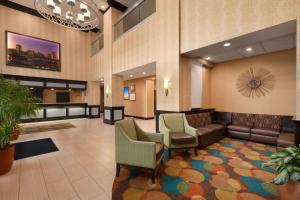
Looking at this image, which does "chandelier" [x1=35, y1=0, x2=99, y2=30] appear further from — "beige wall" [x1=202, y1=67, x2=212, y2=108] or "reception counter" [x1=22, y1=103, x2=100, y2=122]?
"reception counter" [x1=22, y1=103, x2=100, y2=122]

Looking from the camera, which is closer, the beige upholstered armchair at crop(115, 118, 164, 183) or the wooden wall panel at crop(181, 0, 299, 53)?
the beige upholstered armchair at crop(115, 118, 164, 183)

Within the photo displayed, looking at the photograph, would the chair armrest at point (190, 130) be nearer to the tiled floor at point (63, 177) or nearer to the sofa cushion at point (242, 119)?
the tiled floor at point (63, 177)

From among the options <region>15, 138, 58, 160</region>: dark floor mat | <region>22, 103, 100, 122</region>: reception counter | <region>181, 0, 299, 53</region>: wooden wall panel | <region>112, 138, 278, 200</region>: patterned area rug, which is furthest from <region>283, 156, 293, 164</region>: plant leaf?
<region>22, 103, 100, 122</region>: reception counter

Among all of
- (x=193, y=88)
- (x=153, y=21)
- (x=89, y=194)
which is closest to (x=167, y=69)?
(x=193, y=88)

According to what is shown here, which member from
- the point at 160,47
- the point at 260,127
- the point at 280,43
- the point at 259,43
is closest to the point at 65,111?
the point at 160,47

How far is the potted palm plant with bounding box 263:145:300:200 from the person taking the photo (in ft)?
4.94

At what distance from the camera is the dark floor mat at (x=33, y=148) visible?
3.72 meters

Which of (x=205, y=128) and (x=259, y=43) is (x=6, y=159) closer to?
(x=205, y=128)

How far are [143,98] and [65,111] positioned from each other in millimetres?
5453

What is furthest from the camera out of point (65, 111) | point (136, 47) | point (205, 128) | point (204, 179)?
point (65, 111)

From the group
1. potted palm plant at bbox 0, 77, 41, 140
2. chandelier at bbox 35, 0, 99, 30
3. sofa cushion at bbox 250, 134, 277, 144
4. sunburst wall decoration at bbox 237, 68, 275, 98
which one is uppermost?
chandelier at bbox 35, 0, 99, 30

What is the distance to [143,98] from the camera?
10.1m

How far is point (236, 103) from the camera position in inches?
220

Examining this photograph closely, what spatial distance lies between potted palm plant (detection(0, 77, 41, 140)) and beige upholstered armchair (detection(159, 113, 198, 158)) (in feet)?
10.2
